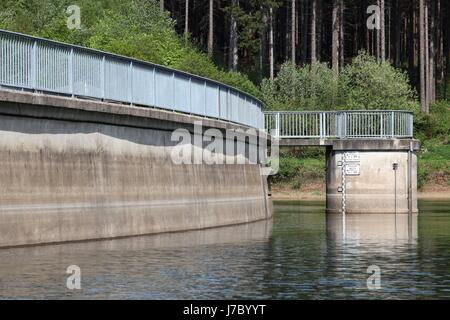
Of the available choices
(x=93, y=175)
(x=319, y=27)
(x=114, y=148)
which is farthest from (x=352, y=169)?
(x=319, y=27)

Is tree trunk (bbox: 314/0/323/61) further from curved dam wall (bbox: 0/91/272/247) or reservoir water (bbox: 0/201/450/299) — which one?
reservoir water (bbox: 0/201/450/299)

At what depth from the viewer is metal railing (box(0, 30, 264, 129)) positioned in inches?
1069

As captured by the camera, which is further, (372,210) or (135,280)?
(372,210)

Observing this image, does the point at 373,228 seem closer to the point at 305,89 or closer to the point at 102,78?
the point at 102,78

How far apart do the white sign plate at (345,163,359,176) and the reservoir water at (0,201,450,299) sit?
1455 cm

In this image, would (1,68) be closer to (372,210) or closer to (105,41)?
(372,210)

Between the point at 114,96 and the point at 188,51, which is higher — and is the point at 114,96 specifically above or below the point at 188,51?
below

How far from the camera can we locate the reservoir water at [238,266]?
773 inches

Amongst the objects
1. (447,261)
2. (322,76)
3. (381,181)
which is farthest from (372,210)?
(322,76)

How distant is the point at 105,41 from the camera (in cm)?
7088

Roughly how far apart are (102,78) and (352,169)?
22342mm

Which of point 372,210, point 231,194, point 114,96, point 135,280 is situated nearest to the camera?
point 135,280

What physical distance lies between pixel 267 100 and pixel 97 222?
55.7 meters
